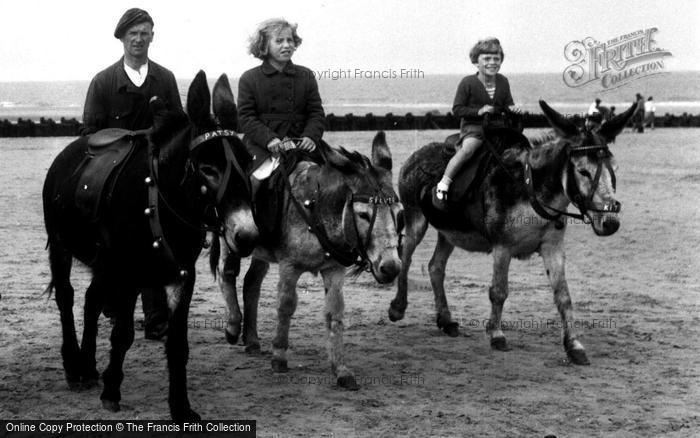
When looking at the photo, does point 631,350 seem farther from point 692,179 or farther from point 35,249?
point 692,179

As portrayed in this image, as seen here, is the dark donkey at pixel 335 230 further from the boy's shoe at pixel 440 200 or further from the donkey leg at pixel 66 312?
the boy's shoe at pixel 440 200

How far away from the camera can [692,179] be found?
2277 centimetres

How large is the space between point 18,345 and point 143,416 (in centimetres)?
263

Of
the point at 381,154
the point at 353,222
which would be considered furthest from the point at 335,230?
the point at 381,154

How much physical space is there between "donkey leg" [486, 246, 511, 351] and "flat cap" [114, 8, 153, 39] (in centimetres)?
360

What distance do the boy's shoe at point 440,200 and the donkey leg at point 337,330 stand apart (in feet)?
5.91

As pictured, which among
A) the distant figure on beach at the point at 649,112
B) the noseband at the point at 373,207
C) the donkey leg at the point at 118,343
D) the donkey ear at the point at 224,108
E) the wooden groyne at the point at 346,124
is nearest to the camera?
the donkey ear at the point at 224,108

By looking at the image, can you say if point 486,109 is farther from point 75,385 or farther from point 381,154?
point 75,385

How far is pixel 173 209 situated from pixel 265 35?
2.31 meters

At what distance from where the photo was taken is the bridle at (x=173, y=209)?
6.25 m

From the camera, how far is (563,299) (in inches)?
345

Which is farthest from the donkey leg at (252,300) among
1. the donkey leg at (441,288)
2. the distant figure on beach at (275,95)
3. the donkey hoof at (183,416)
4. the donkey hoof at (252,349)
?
the donkey hoof at (183,416)

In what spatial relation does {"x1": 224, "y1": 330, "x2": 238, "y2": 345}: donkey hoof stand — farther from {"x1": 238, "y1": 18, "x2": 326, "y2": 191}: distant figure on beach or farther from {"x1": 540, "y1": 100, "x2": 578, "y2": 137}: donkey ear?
{"x1": 540, "y1": 100, "x2": 578, "y2": 137}: donkey ear

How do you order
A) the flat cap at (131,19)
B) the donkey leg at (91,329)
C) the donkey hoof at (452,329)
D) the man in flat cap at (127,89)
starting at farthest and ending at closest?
1. the donkey hoof at (452,329)
2. the man in flat cap at (127,89)
3. the flat cap at (131,19)
4. the donkey leg at (91,329)
